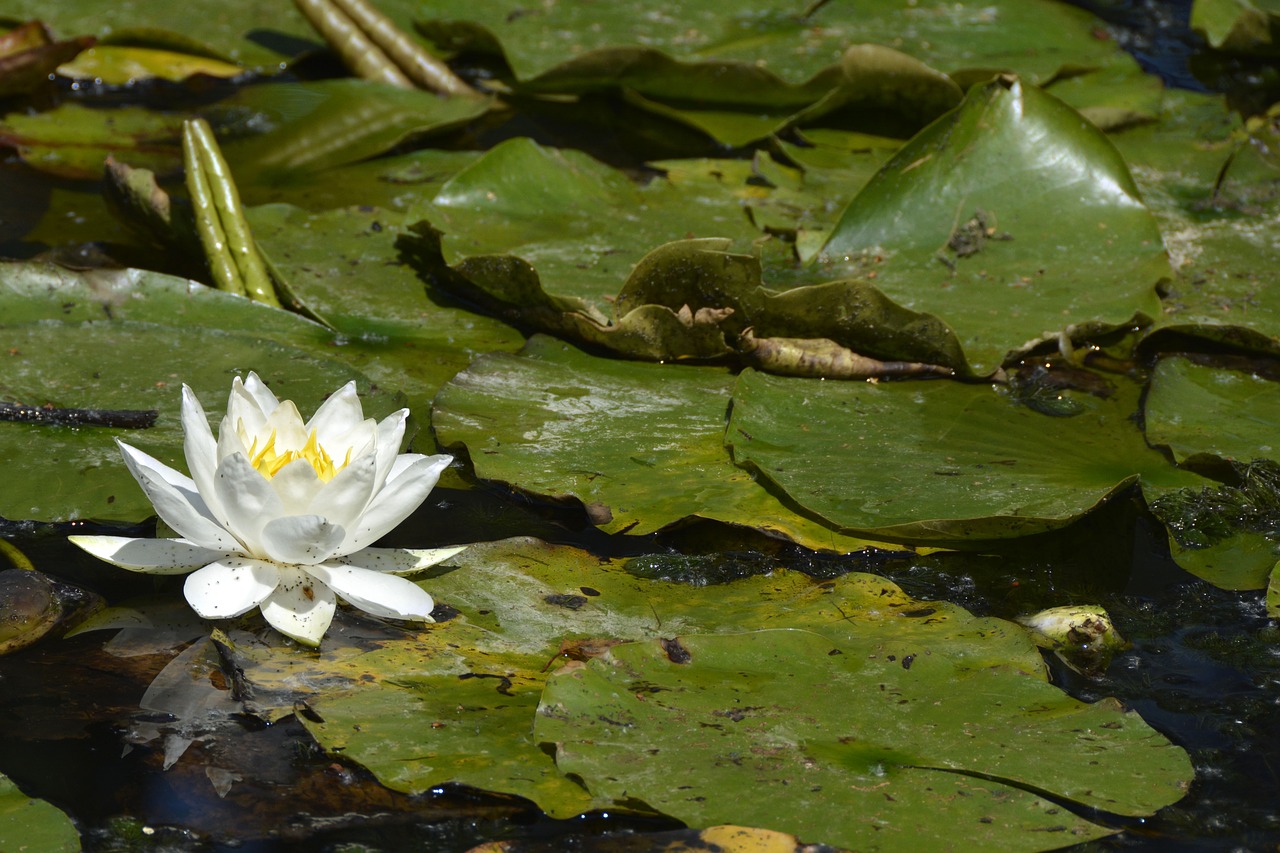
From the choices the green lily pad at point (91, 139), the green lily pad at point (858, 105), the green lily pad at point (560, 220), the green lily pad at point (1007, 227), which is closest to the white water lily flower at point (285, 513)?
the green lily pad at point (560, 220)

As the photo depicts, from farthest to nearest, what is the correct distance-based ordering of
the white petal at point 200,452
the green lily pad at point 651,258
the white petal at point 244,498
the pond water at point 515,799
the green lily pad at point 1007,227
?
the green lily pad at point 1007,227 < the green lily pad at point 651,258 < the white petal at point 200,452 < the white petal at point 244,498 < the pond water at point 515,799

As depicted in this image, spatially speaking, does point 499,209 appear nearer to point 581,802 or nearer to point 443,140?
point 443,140

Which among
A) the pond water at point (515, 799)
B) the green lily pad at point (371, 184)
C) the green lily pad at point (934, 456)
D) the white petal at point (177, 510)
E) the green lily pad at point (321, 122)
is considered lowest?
the pond water at point (515, 799)

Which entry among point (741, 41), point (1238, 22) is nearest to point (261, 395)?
point (741, 41)

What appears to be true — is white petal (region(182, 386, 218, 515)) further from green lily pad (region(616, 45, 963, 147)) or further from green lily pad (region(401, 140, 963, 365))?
green lily pad (region(616, 45, 963, 147))

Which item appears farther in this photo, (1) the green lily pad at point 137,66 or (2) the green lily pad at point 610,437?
(1) the green lily pad at point 137,66

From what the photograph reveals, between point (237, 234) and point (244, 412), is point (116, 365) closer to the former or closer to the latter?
point (237, 234)

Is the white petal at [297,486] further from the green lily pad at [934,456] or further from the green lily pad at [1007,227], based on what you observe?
the green lily pad at [1007,227]
